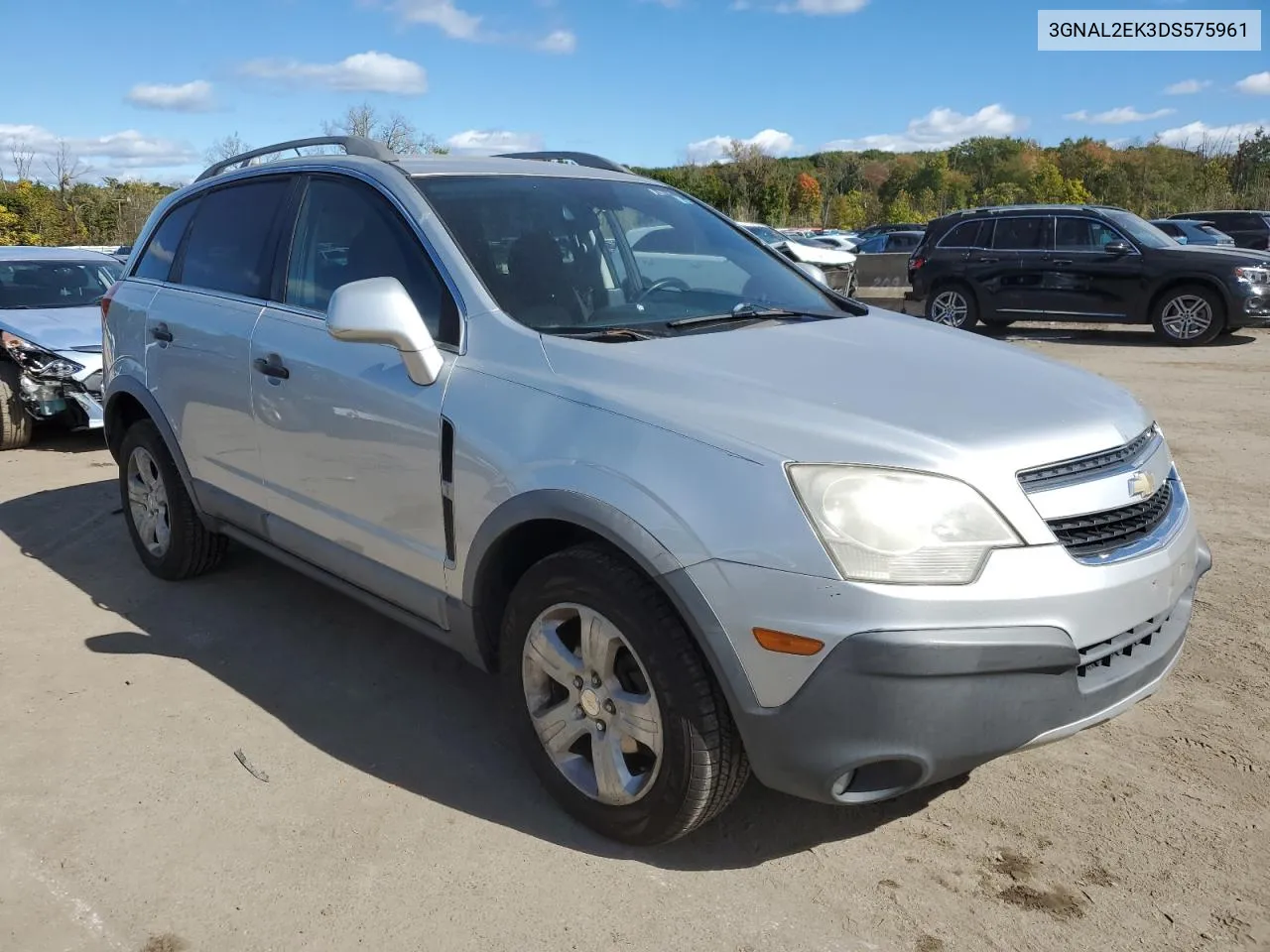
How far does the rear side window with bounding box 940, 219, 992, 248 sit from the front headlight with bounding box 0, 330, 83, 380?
11.4m

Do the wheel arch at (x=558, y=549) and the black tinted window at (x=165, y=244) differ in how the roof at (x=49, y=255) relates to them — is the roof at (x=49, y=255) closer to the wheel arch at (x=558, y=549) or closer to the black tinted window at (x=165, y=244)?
the black tinted window at (x=165, y=244)

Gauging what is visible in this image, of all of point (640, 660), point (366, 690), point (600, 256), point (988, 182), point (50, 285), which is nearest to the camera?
point (640, 660)

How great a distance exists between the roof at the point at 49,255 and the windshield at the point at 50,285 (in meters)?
0.06

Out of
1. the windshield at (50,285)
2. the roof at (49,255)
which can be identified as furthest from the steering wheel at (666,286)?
the roof at (49,255)

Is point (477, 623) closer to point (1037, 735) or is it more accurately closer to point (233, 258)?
point (1037, 735)

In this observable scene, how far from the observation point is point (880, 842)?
9.44ft

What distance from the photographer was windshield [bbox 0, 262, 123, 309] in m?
8.95

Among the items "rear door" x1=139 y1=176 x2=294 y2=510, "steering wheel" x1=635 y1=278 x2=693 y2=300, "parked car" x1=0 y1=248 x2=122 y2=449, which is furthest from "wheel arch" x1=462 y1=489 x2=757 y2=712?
"parked car" x1=0 y1=248 x2=122 y2=449

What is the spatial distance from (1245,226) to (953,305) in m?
11.6

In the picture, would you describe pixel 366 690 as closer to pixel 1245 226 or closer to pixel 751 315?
pixel 751 315

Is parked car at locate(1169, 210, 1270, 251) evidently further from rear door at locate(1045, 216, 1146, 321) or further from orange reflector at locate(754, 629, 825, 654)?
orange reflector at locate(754, 629, 825, 654)

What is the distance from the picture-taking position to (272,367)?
12.3 ft

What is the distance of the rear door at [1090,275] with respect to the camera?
13477mm

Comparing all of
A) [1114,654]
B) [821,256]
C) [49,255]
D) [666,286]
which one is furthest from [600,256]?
[821,256]
